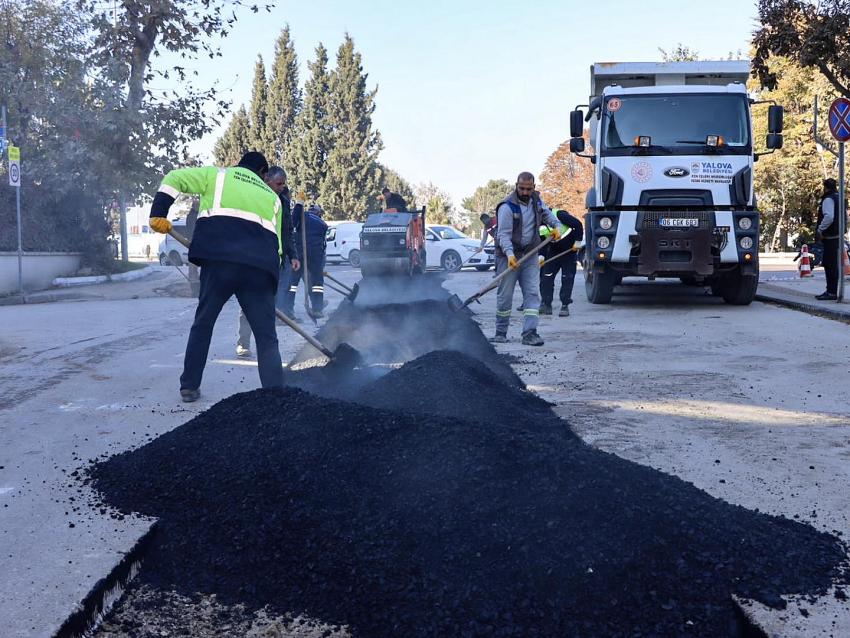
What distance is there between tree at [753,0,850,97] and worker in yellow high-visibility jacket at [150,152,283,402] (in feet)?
38.2

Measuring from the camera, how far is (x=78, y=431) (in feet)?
18.7

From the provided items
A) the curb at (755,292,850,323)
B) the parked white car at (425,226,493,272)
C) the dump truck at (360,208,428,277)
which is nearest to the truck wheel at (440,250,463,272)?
the parked white car at (425,226,493,272)

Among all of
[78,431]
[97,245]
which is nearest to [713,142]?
[78,431]

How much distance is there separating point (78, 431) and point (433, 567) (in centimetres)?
338

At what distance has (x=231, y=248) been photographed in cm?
636

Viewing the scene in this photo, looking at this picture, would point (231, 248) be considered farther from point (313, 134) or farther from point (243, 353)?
point (313, 134)

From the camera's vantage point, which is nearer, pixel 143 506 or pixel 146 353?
pixel 143 506

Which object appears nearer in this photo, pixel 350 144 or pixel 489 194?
pixel 350 144

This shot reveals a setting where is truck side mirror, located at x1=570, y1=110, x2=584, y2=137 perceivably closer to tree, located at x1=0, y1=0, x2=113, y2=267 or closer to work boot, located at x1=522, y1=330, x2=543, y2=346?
work boot, located at x1=522, y1=330, x2=543, y2=346

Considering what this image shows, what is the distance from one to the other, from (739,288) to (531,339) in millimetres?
6029

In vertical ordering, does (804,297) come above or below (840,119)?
below

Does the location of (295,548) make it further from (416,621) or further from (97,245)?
(97,245)

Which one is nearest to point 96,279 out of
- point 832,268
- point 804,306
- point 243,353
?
point 243,353

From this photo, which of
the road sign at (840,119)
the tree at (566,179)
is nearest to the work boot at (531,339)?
the road sign at (840,119)
